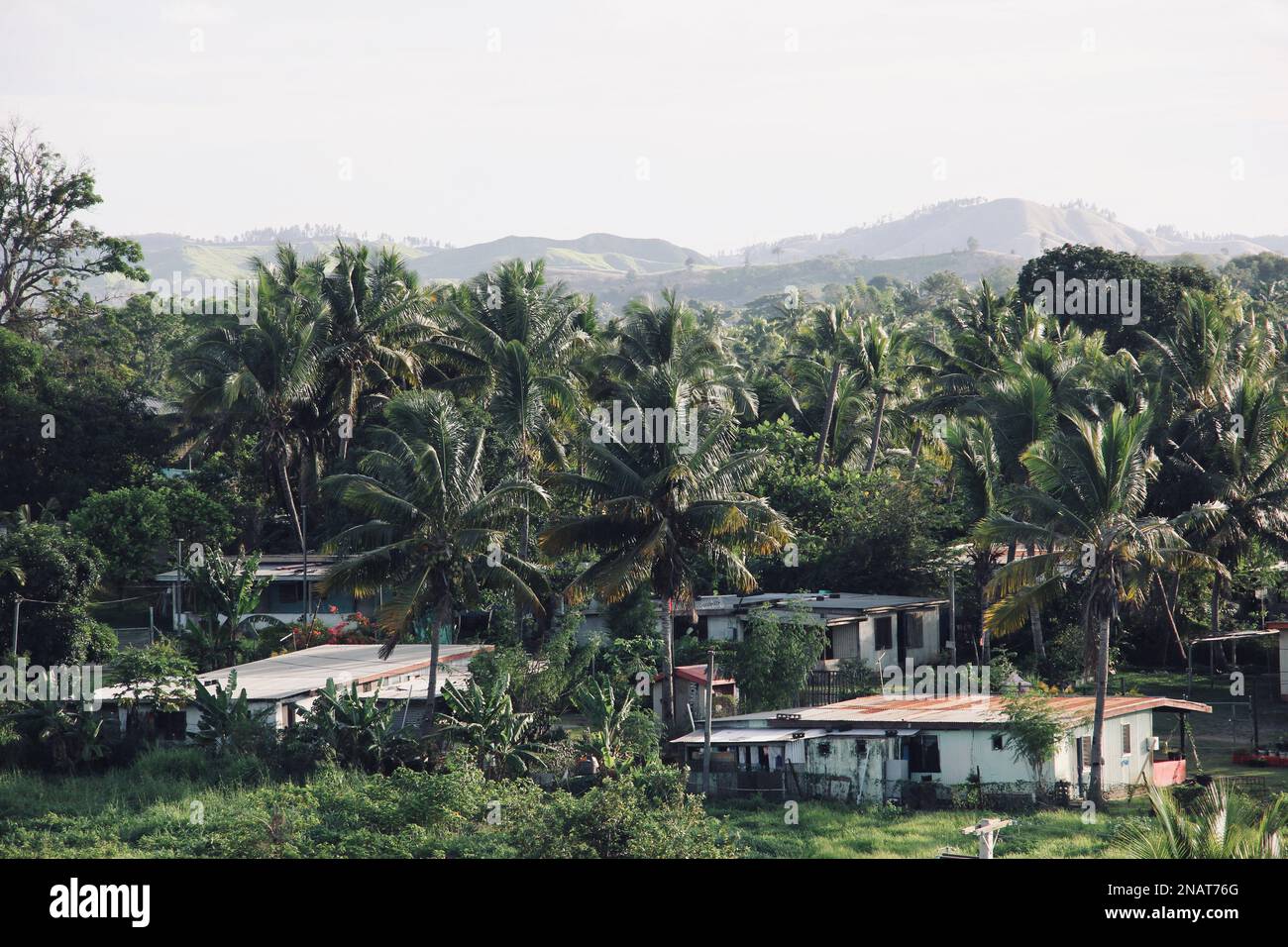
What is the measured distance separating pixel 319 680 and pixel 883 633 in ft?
54.8

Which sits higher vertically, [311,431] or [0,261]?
[0,261]

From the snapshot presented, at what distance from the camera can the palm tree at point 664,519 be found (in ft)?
113

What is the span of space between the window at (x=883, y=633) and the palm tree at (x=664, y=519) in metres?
7.67

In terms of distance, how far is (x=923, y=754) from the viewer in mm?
30500

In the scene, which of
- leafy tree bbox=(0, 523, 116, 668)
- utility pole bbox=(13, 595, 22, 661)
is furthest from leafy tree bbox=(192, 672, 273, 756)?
leafy tree bbox=(0, 523, 116, 668)

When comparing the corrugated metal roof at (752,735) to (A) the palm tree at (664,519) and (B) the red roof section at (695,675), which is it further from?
(B) the red roof section at (695,675)

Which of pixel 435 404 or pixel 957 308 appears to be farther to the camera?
pixel 957 308

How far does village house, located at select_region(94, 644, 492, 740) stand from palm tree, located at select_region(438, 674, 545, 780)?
1860 millimetres

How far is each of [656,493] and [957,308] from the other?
3219 cm

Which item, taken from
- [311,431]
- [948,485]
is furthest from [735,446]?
[311,431]

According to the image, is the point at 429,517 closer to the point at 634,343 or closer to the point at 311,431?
the point at 634,343

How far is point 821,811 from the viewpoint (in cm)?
2936

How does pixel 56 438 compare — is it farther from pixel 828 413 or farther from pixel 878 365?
pixel 878 365
